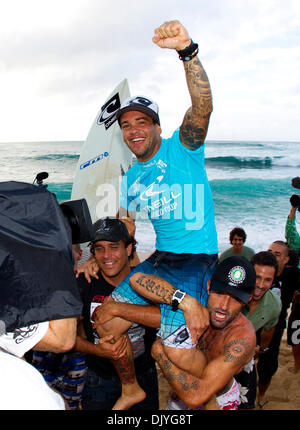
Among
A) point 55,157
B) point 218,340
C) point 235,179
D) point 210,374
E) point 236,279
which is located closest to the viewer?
point 210,374

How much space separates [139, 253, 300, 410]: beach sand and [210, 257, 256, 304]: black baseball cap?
2390 millimetres

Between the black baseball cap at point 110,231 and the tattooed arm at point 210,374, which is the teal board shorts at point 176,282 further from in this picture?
the black baseball cap at point 110,231

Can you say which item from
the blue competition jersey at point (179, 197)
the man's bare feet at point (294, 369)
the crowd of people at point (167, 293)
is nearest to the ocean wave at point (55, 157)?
the man's bare feet at point (294, 369)

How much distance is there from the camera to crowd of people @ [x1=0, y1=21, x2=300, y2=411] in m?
2.25

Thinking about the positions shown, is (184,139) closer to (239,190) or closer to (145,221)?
(145,221)

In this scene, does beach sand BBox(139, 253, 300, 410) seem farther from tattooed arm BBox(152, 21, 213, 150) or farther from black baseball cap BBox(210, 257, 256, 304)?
tattooed arm BBox(152, 21, 213, 150)

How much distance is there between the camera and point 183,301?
2.24m

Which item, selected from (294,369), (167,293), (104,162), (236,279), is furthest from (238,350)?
(104,162)

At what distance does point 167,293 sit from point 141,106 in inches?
51.7

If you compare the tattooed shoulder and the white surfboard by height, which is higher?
the white surfboard

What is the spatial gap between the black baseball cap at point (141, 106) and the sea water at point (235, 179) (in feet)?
38.0

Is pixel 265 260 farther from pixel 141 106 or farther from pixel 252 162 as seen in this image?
pixel 252 162

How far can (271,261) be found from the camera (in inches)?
142

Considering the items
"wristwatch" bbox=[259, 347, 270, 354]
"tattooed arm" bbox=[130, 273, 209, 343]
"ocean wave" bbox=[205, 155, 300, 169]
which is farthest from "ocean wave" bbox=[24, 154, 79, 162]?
"tattooed arm" bbox=[130, 273, 209, 343]
